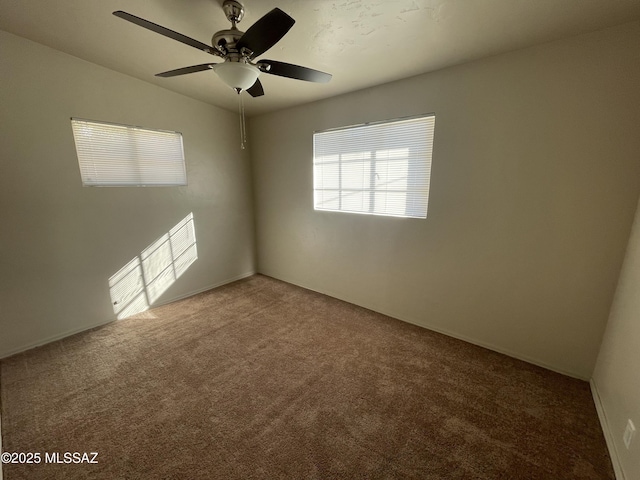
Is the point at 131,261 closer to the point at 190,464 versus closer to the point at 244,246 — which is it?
→ the point at 244,246

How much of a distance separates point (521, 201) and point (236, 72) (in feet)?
7.27

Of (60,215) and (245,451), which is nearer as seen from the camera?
(245,451)

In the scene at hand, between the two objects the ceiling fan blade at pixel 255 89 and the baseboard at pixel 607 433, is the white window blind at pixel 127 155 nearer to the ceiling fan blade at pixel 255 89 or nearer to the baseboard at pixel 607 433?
the ceiling fan blade at pixel 255 89

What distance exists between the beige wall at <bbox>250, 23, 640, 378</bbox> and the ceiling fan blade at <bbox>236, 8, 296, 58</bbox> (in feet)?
3.82

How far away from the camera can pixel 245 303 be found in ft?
10.6

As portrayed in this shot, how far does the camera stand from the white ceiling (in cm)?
146

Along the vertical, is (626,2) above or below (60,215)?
above

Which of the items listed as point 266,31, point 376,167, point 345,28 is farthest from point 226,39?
point 376,167

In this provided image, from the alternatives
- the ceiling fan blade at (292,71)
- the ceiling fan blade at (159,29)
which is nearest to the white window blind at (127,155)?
the ceiling fan blade at (159,29)

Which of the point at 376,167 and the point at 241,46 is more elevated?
the point at 241,46

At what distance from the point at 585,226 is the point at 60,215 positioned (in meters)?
4.35

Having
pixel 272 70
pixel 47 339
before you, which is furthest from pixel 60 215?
pixel 272 70

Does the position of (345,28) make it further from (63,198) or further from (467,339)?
(63,198)

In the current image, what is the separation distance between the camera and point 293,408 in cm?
168
